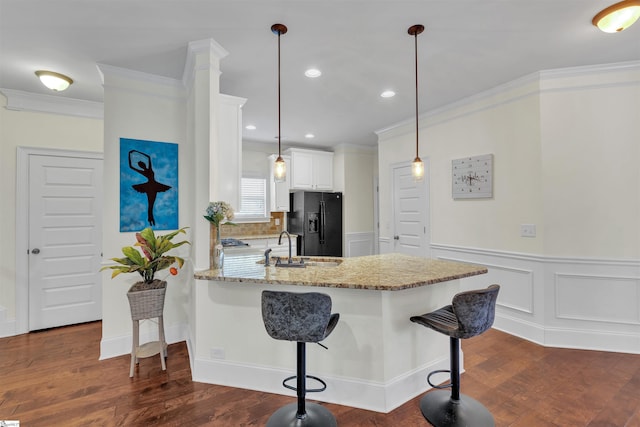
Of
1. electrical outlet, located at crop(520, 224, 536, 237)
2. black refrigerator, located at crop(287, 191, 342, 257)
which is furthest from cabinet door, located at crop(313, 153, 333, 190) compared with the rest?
electrical outlet, located at crop(520, 224, 536, 237)

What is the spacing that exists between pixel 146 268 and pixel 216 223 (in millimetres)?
785

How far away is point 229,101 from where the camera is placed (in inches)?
115

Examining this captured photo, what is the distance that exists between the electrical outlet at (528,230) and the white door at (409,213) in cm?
128

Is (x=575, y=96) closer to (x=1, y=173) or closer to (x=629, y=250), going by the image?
(x=629, y=250)

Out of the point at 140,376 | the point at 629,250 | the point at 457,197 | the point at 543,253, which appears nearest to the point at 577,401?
the point at 543,253

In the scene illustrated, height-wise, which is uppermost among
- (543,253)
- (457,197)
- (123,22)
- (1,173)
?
(123,22)

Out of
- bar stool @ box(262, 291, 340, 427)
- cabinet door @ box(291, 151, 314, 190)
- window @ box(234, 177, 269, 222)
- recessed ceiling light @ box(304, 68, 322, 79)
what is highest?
recessed ceiling light @ box(304, 68, 322, 79)

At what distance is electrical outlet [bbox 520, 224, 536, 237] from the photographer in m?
3.16

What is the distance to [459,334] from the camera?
6.01 ft

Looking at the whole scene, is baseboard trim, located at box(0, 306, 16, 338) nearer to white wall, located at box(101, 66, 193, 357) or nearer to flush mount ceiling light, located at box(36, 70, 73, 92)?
white wall, located at box(101, 66, 193, 357)

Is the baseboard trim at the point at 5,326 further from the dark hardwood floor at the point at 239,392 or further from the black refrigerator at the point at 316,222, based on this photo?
the black refrigerator at the point at 316,222

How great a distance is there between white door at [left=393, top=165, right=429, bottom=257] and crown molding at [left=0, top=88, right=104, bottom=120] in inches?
162

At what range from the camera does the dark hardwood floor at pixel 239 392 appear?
77.9 inches

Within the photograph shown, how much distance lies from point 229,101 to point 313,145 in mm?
3274
